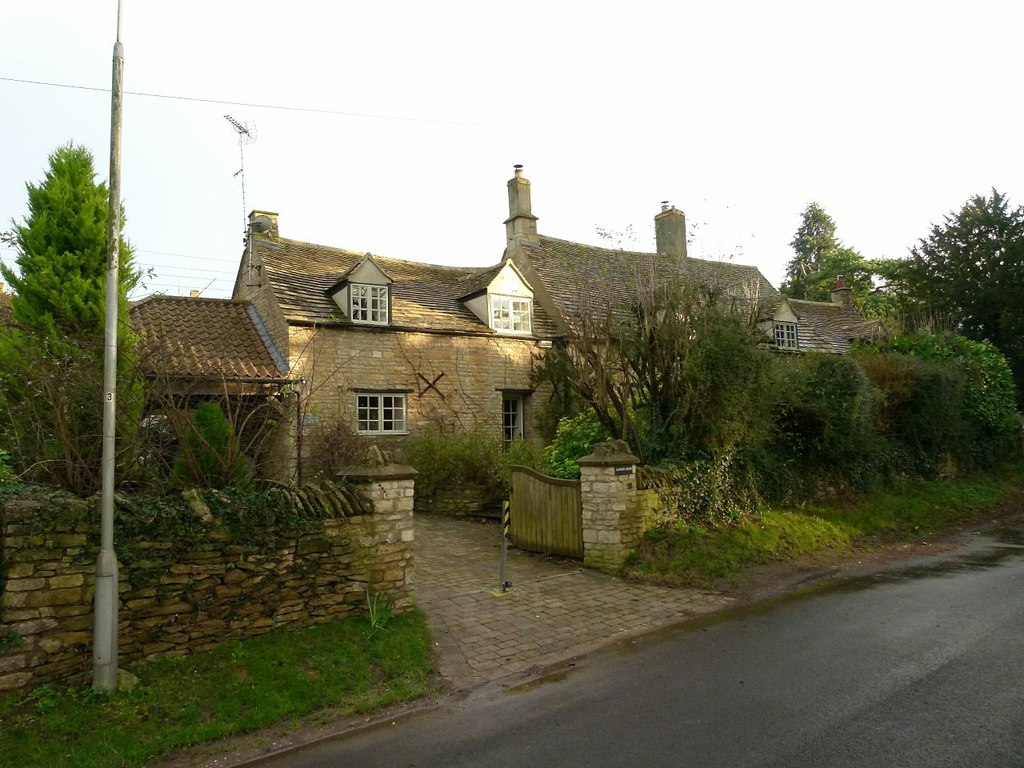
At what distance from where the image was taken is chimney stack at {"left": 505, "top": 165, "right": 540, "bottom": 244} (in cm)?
2384

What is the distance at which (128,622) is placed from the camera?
589 centimetres

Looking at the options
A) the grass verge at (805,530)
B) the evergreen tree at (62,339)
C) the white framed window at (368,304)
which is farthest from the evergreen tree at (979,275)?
the evergreen tree at (62,339)

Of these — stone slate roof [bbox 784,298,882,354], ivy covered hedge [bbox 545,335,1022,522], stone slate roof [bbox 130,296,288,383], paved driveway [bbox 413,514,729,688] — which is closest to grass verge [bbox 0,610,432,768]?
paved driveway [bbox 413,514,729,688]

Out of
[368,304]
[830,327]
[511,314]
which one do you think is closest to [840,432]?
[511,314]

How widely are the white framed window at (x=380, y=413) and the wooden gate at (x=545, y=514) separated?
6.36m

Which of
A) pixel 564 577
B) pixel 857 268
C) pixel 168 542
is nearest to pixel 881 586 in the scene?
pixel 564 577

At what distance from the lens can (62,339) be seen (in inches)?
376

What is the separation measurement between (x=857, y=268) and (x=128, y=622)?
5210cm

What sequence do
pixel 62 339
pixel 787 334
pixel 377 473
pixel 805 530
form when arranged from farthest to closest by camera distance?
pixel 787 334 < pixel 805 530 < pixel 62 339 < pixel 377 473

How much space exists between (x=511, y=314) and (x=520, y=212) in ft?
17.5

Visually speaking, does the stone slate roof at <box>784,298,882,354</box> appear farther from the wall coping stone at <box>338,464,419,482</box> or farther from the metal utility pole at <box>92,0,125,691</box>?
the metal utility pole at <box>92,0,125,691</box>

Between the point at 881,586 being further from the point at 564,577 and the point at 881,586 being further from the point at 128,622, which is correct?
the point at 128,622

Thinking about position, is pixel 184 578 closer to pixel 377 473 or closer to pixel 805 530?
pixel 377 473

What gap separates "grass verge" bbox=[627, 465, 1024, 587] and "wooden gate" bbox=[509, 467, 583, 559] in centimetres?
121
